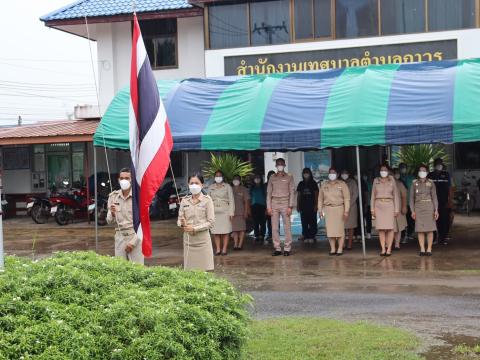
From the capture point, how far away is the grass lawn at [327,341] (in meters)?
6.40

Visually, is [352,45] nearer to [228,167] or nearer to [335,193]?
[228,167]

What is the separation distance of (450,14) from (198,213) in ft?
42.3

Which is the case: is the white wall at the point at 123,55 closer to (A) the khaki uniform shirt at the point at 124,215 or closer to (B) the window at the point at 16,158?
(B) the window at the point at 16,158

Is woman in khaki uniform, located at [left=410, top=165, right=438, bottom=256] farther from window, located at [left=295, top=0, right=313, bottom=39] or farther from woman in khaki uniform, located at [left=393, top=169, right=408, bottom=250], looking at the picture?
window, located at [left=295, top=0, right=313, bottom=39]

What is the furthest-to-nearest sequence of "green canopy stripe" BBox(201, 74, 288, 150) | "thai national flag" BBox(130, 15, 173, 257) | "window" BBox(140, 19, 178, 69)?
"window" BBox(140, 19, 178, 69)
"green canopy stripe" BBox(201, 74, 288, 150)
"thai national flag" BBox(130, 15, 173, 257)

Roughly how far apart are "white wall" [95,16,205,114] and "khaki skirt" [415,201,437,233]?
12140 millimetres

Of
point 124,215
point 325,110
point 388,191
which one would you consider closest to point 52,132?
point 325,110

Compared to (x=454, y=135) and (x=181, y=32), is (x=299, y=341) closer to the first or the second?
(x=454, y=135)

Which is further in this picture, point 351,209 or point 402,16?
point 402,16

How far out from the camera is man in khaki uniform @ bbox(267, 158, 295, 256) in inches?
535

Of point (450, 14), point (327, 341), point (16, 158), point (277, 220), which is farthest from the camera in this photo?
point (16, 158)

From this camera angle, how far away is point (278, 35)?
20.7m

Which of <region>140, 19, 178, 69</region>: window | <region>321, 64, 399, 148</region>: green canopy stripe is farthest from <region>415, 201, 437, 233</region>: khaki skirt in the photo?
<region>140, 19, 178, 69</region>: window

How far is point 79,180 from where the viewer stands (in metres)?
25.7
